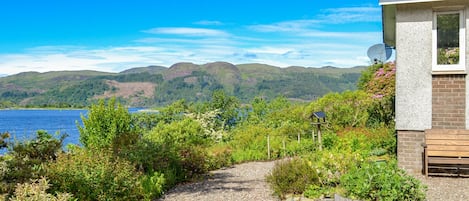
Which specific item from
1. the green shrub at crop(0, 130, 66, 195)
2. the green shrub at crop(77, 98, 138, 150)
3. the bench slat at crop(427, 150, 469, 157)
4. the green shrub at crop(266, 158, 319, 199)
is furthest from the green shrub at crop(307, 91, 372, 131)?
the green shrub at crop(0, 130, 66, 195)

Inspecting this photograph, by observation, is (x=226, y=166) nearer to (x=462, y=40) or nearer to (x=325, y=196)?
(x=325, y=196)

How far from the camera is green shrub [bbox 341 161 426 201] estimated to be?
6.70 m

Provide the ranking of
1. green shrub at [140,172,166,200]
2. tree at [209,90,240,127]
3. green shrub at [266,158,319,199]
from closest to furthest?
1. green shrub at [266,158,319,199]
2. green shrub at [140,172,166,200]
3. tree at [209,90,240,127]

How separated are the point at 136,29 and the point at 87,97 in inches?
2041

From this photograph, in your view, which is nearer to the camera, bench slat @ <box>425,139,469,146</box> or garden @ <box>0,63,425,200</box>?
garden @ <box>0,63,425,200</box>

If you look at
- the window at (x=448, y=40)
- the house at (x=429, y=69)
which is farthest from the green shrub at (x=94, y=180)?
the window at (x=448, y=40)

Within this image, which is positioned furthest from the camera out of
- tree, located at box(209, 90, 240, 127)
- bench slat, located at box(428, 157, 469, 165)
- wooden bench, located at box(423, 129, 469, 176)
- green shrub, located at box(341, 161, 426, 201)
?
tree, located at box(209, 90, 240, 127)

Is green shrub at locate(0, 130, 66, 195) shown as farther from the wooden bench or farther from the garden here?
the wooden bench

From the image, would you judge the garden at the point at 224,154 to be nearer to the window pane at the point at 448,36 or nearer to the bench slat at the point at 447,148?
the bench slat at the point at 447,148

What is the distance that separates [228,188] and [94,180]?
2923 millimetres

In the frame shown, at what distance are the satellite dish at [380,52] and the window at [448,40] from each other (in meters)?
7.01

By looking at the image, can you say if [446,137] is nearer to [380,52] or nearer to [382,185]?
[382,185]

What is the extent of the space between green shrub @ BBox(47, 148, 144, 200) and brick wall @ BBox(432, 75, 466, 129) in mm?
6398

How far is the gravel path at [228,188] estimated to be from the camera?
8.59 m
